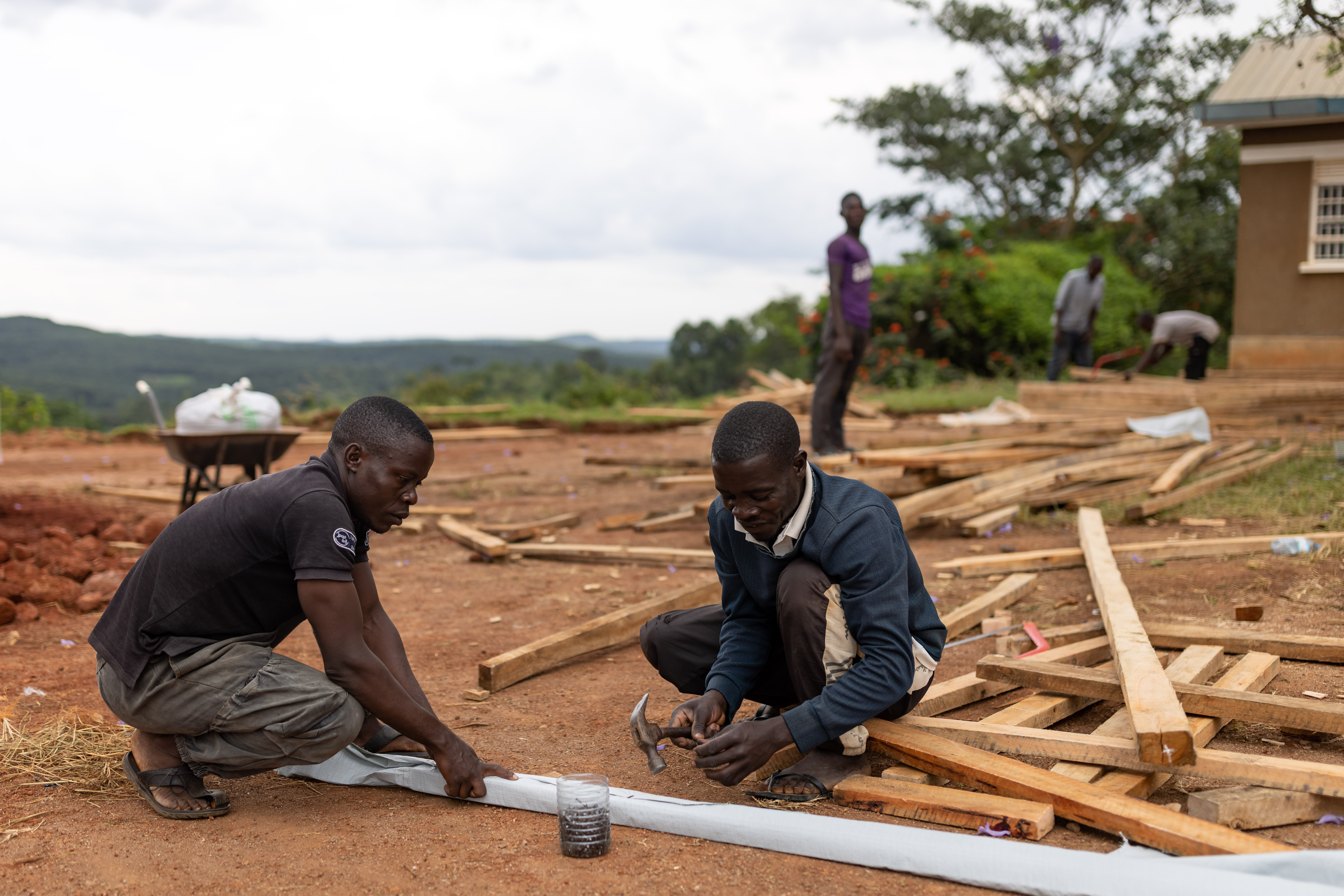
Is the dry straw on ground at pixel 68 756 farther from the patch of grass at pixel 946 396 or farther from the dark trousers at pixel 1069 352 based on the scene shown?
the dark trousers at pixel 1069 352

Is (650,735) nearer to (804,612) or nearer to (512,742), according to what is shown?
(804,612)

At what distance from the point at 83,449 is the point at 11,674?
38.0 feet

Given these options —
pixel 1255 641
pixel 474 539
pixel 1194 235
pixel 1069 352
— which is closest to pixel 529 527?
pixel 474 539

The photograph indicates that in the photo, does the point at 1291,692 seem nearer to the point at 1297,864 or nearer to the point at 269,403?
the point at 1297,864

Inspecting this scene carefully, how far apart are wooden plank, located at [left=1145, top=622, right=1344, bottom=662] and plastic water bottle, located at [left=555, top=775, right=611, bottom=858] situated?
2662 millimetres

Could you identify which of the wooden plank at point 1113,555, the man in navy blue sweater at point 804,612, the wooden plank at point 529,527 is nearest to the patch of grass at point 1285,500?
the wooden plank at point 1113,555

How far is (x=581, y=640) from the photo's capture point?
4527 mm

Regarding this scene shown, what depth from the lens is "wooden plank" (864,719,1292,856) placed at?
7.77 feet

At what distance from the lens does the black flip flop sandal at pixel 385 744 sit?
10.7ft

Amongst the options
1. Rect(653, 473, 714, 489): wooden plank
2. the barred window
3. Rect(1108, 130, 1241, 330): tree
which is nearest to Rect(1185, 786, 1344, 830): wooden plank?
Rect(653, 473, 714, 489): wooden plank

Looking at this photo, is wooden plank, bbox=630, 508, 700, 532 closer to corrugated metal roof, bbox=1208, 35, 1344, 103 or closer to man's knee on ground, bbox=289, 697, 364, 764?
man's knee on ground, bbox=289, 697, 364, 764

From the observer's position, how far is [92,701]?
13.0ft

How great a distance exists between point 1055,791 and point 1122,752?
1.05 feet

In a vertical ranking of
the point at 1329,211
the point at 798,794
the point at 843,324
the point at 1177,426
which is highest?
the point at 1329,211
